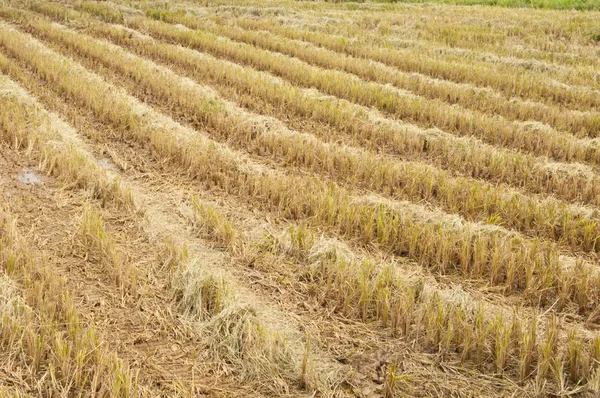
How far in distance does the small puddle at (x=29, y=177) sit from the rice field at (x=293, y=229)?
3cm

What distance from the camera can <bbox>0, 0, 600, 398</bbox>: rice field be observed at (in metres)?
3.30

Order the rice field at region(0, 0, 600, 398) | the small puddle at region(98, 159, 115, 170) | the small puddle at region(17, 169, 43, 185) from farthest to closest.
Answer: the small puddle at region(98, 159, 115, 170), the small puddle at region(17, 169, 43, 185), the rice field at region(0, 0, 600, 398)

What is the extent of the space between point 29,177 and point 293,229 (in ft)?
9.62

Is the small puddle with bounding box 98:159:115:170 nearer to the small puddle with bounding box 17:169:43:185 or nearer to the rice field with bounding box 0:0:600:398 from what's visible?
the rice field with bounding box 0:0:600:398

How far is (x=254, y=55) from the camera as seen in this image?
11242mm

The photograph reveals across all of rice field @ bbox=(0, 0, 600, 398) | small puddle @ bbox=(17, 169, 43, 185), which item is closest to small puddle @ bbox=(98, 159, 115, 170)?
rice field @ bbox=(0, 0, 600, 398)

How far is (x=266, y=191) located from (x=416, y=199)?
149cm

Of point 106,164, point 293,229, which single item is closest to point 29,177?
point 106,164

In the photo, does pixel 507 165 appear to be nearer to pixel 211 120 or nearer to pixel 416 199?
pixel 416 199

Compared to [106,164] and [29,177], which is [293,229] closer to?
[106,164]

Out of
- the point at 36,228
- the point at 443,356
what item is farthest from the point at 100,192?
the point at 443,356

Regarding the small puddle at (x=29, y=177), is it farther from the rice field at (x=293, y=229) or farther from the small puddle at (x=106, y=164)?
the small puddle at (x=106, y=164)

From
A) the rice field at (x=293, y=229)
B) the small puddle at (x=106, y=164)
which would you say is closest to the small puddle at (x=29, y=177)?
the rice field at (x=293, y=229)

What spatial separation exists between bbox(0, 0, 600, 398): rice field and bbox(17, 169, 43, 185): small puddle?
30 millimetres
